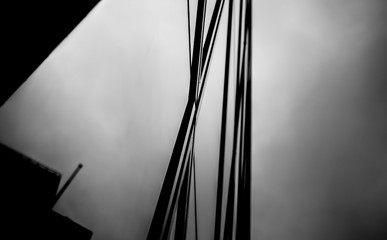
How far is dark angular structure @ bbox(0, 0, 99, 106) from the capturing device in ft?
6.49

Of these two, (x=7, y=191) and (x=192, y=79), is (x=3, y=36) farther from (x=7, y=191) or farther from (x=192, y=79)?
(x=7, y=191)

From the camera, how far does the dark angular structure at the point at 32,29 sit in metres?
1.98

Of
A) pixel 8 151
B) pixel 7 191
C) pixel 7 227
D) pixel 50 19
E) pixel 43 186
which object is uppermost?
pixel 50 19

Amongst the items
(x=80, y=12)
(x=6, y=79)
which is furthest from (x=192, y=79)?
(x=6, y=79)

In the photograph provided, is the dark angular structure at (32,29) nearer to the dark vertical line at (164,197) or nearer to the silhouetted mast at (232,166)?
the silhouetted mast at (232,166)

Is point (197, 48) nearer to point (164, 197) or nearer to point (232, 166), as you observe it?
point (232, 166)

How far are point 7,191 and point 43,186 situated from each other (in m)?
1.23

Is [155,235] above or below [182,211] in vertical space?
below

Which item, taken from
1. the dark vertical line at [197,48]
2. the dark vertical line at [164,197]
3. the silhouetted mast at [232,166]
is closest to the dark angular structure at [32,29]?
the dark vertical line at [197,48]

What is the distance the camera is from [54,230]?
879cm

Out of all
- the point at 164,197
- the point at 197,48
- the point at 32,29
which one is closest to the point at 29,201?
the point at 32,29

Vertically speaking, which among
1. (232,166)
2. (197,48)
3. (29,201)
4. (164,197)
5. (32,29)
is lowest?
(29,201)

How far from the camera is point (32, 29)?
214cm

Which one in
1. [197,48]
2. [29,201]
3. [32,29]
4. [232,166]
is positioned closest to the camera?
[232,166]
